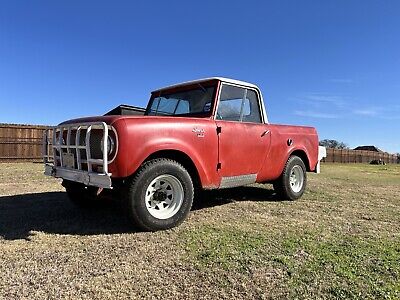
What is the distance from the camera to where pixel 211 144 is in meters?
4.81

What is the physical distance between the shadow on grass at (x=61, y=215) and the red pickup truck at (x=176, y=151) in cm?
31

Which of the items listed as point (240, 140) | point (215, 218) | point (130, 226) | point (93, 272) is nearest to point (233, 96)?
point (240, 140)

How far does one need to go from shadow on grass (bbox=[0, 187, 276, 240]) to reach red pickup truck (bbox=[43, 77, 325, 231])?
0.31 m

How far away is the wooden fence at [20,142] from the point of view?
684 inches

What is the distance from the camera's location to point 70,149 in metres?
4.62

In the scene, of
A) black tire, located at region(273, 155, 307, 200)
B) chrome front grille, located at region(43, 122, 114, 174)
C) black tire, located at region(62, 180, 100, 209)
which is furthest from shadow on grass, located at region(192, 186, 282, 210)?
chrome front grille, located at region(43, 122, 114, 174)

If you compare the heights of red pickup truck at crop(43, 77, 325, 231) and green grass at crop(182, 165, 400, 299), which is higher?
red pickup truck at crop(43, 77, 325, 231)

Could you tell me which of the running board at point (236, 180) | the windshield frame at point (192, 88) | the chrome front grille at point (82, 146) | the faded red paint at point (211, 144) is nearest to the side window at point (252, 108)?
the faded red paint at point (211, 144)

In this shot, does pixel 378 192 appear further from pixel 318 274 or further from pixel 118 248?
pixel 118 248

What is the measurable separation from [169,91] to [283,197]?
276 centimetres

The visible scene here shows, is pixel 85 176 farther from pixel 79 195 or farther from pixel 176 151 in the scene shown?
pixel 79 195

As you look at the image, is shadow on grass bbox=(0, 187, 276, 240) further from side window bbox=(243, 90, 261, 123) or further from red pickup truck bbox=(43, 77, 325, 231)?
side window bbox=(243, 90, 261, 123)

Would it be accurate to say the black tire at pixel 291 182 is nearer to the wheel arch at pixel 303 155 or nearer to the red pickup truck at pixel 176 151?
the red pickup truck at pixel 176 151

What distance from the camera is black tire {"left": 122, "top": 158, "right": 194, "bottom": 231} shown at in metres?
4.00
